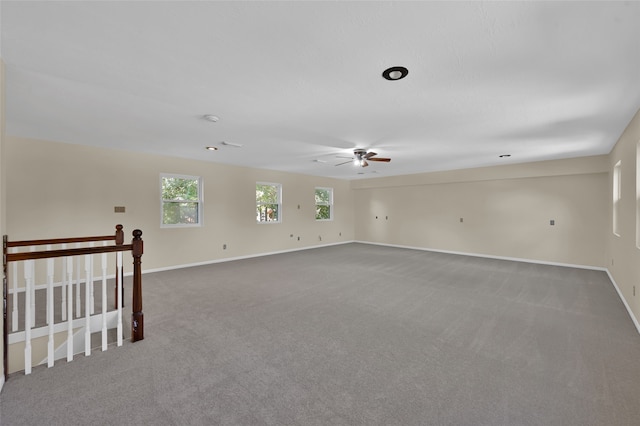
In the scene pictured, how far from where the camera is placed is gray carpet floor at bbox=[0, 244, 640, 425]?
1.66 meters

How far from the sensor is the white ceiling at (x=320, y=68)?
1486 mm

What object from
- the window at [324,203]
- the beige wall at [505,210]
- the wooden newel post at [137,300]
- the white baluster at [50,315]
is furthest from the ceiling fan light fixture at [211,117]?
the beige wall at [505,210]

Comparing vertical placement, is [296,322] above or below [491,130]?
below

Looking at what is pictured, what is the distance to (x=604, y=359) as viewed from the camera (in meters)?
2.23

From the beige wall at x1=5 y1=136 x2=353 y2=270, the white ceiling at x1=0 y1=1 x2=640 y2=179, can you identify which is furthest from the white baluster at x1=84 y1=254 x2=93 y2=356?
the beige wall at x1=5 y1=136 x2=353 y2=270

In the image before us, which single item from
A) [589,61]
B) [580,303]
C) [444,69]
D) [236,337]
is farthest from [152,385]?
[580,303]

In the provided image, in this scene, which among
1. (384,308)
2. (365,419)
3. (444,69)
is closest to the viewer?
(365,419)

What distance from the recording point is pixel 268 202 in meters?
7.43

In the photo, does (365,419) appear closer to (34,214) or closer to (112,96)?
(112,96)

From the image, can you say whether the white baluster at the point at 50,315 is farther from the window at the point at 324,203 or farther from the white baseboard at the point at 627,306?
the window at the point at 324,203

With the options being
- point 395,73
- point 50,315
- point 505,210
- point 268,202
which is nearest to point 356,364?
point 395,73

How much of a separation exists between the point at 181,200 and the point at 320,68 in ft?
15.9

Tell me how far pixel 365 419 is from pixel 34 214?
18.1 feet

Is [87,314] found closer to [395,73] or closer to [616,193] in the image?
[395,73]
